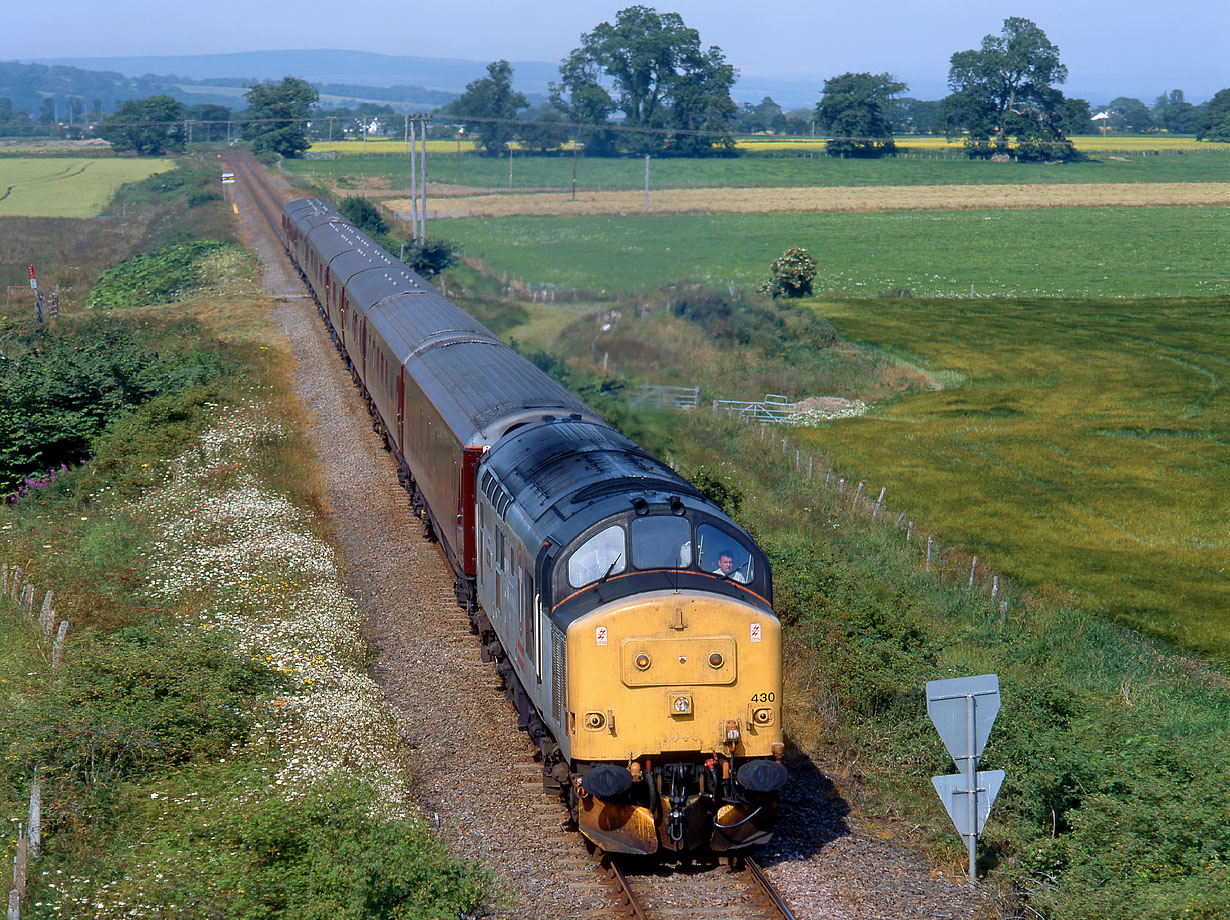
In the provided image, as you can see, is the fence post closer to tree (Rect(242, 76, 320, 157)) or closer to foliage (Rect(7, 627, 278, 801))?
foliage (Rect(7, 627, 278, 801))

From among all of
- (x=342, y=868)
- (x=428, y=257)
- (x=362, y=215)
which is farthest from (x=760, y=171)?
(x=342, y=868)

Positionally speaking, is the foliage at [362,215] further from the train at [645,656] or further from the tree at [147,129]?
the tree at [147,129]

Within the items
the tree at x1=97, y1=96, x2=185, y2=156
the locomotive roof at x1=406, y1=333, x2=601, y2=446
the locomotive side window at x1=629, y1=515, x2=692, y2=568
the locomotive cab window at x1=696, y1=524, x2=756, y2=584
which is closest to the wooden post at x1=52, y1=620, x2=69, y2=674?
the locomotive roof at x1=406, y1=333, x2=601, y2=446

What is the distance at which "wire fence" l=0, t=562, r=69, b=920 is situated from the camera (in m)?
11.0

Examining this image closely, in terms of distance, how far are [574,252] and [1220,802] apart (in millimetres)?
53775

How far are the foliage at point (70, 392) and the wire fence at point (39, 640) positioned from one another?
842 centimetres

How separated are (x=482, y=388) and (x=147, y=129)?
121 meters

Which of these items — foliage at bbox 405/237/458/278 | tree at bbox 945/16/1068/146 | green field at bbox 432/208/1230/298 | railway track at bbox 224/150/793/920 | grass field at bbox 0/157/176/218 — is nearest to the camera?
railway track at bbox 224/150/793/920

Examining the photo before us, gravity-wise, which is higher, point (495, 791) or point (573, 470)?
point (573, 470)

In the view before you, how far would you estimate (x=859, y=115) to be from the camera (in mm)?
126312

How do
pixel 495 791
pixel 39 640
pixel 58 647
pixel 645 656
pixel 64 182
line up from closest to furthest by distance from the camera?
pixel 645 656
pixel 495 791
pixel 58 647
pixel 39 640
pixel 64 182

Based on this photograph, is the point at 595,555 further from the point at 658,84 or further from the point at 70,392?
the point at 658,84

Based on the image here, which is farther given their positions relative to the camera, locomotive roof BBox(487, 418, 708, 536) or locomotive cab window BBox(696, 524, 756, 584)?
locomotive roof BBox(487, 418, 708, 536)

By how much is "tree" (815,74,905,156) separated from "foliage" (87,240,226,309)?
81.4 m
